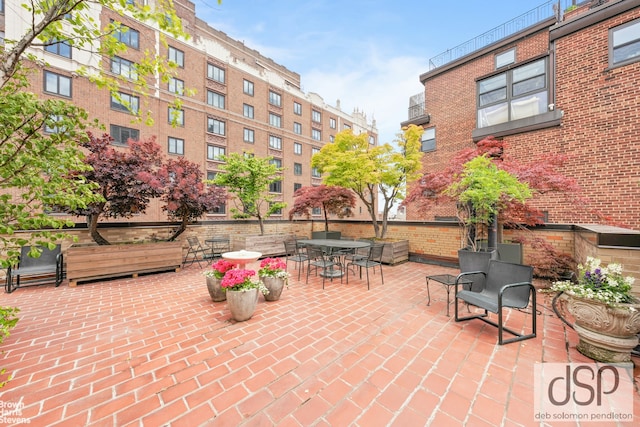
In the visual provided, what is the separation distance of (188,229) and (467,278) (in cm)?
816

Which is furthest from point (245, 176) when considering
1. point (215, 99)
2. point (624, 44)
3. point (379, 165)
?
point (215, 99)

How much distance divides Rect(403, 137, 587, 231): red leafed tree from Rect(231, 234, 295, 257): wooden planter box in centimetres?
492

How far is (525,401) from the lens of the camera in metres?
1.99

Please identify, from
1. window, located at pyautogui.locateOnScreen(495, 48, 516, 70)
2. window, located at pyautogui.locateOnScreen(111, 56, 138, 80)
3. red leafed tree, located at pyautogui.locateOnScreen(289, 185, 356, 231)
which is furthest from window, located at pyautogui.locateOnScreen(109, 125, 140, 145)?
window, located at pyautogui.locateOnScreen(495, 48, 516, 70)

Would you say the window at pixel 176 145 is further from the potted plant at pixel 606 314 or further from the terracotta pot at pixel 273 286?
the potted plant at pixel 606 314

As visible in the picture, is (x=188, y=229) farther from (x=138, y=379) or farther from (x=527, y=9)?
(x=527, y=9)

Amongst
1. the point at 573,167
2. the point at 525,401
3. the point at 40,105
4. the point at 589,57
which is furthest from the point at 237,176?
the point at 589,57

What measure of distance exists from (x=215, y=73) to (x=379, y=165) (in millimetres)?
18339

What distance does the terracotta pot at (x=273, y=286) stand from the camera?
13.9 ft

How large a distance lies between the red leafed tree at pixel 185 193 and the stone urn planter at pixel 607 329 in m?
7.46

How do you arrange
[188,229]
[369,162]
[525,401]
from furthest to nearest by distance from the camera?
1. [188,229]
2. [369,162]
3. [525,401]

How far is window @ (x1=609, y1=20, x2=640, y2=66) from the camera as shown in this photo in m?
5.75

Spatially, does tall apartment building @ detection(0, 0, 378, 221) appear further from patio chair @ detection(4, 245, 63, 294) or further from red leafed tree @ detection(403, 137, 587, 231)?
red leafed tree @ detection(403, 137, 587, 231)

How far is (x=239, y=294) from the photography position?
3367 mm
